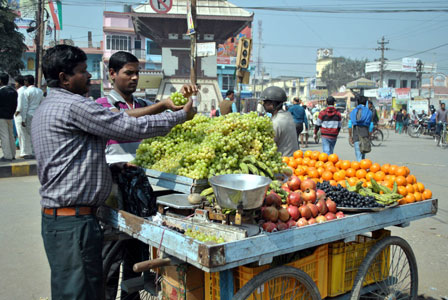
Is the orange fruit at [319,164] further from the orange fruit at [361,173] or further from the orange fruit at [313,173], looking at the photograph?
the orange fruit at [361,173]

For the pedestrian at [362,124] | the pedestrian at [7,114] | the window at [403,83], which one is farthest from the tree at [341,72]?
the pedestrian at [7,114]

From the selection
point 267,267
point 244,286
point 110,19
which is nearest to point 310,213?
point 267,267

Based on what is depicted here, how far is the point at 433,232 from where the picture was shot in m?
5.50

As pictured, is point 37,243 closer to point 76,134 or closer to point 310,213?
point 76,134

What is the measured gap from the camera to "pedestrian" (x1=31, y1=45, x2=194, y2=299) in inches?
85.7

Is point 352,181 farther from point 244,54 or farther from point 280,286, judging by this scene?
point 244,54

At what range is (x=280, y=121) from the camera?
475 centimetres

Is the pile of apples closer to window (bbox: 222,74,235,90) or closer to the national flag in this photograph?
the national flag

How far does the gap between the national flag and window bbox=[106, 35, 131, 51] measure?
24.2 metres

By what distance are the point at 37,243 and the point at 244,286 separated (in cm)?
368

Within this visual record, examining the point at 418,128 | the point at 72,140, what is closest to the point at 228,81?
the point at 418,128

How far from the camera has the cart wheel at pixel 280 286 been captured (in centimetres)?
220

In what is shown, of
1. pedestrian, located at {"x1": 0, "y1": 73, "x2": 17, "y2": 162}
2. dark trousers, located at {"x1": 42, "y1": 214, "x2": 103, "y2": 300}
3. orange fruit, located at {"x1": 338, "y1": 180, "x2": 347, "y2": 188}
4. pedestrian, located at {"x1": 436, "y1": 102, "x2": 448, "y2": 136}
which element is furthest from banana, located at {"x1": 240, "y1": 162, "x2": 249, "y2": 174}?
pedestrian, located at {"x1": 436, "y1": 102, "x2": 448, "y2": 136}

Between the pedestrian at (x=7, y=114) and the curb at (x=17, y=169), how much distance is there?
79 cm
